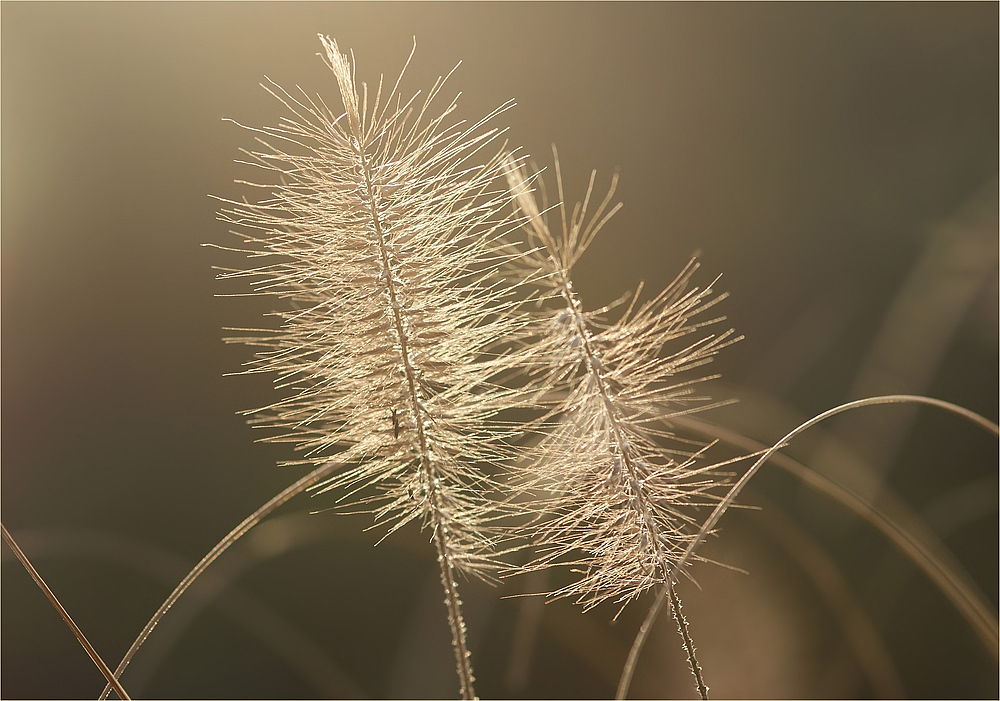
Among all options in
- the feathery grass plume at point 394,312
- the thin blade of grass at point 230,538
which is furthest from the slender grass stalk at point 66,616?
the feathery grass plume at point 394,312

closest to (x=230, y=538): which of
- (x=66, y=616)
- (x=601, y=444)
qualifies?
(x=66, y=616)

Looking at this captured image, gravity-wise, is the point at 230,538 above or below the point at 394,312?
below

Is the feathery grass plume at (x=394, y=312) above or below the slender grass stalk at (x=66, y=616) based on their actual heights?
above

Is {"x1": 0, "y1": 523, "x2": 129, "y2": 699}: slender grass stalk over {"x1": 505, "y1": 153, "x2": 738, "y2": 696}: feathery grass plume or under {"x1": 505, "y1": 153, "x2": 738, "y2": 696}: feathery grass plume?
under

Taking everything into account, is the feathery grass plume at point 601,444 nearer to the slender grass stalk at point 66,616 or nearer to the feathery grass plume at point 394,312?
the feathery grass plume at point 394,312

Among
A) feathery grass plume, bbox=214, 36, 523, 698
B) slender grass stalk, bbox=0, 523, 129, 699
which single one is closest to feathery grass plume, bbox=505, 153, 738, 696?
feathery grass plume, bbox=214, 36, 523, 698

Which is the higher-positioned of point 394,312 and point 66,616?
point 394,312

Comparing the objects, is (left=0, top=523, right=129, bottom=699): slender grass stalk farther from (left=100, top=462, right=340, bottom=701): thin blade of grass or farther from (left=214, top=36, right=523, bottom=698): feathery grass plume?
(left=214, top=36, right=523, bottom=698): feathery grass plume

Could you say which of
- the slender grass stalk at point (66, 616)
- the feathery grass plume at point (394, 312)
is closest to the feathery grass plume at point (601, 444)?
the feathery grass plume at point (394, 312)

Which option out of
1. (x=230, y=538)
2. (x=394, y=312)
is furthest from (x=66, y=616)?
(x=394, y=312)

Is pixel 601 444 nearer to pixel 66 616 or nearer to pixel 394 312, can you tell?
pixel 394 312

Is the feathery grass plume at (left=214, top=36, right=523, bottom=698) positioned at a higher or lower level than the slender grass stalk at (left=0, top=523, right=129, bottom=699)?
higher

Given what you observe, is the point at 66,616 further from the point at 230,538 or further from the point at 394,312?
the point at 394,312

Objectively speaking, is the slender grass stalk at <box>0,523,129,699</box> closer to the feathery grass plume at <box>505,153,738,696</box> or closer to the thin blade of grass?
the thin blade of grass
